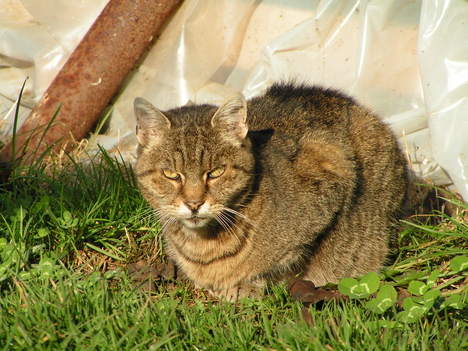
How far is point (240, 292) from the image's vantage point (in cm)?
303

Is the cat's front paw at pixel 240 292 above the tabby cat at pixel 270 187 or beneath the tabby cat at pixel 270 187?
beneath

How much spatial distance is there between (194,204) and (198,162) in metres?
0.23

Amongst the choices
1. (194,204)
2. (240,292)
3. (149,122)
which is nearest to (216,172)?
(194,204)

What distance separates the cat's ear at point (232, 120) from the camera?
2686 mm

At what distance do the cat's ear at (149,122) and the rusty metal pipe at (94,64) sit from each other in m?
1.66

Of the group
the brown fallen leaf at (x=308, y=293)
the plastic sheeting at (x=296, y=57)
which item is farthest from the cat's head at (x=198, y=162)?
the plastic sheeting at (x=296, y=57)

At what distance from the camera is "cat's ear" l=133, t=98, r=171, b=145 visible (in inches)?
105

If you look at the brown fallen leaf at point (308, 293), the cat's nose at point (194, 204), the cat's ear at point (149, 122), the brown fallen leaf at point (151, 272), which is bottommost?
the brown fallen leaf at point (151, 272)

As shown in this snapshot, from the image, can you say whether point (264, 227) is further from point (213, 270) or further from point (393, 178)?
point (393, 178)

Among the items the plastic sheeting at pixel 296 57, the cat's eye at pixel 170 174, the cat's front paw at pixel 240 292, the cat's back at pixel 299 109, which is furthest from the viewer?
the plastic sheeting at pixel 296 57

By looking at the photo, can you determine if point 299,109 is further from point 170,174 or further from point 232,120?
point 170,174

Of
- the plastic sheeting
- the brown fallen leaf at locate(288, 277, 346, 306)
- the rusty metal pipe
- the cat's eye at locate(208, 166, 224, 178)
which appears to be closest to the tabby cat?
the cat's eye at locate(208, 166, 224, 178)

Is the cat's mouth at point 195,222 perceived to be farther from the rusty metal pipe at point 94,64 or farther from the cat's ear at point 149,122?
the rusty metal pipe at point 94,64

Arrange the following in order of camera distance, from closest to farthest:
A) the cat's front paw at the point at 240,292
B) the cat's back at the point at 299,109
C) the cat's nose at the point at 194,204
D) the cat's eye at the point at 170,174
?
the cat's nose at the point at 194,204
the cat's eye at the point at 170,174
the cat's front paw at the point at 240,292
the cat's back at the point at 299,109
